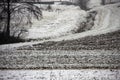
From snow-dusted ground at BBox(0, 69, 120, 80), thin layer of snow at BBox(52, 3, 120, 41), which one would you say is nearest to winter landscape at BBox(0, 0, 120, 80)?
snow-dusted ground at BBox(0, 69, 120, 80)

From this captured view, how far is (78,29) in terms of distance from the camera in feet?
126

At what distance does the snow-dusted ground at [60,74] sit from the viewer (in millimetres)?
14156

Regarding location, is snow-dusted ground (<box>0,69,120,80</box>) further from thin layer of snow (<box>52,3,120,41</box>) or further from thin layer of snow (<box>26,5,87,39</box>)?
thin layer of snow (<box>26,5,87,39</box>)

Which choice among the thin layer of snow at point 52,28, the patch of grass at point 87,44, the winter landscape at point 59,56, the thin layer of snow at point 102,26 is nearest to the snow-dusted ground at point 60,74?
the winter landscape at point 59,56

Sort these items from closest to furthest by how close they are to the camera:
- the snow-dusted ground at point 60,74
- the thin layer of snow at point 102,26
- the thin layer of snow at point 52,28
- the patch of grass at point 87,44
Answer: the snow-dusted ground at point 60,74 → the patch of grass at point 87,44 → the thin layer of snow at point 102,26 → the thin layer of snow at point 52,28

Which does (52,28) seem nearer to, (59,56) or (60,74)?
(59,56)

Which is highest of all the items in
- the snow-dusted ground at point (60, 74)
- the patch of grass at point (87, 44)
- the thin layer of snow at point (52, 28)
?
the snow-dusted ground at point (60, 74)

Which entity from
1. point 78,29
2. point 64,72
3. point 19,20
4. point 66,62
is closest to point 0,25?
point 19,20

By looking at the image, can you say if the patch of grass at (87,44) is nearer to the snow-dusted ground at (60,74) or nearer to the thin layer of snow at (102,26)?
the thin layer of snow at (102,26)

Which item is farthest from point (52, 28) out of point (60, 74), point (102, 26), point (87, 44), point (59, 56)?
point (60, 74)

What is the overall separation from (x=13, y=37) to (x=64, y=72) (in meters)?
18.3

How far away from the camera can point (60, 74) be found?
49.5ft

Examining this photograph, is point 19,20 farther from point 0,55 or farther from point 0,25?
point 0,55

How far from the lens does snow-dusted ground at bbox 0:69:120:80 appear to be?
14156mm
